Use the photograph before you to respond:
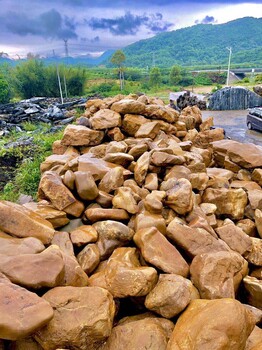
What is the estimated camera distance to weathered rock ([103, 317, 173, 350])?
1587mm

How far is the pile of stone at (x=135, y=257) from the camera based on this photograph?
1490mm

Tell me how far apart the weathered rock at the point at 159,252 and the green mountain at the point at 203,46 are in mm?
80710

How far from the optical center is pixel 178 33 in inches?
5423

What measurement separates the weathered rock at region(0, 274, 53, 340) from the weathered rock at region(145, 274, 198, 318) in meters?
0.58

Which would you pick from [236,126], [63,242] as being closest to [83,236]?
[63,242]

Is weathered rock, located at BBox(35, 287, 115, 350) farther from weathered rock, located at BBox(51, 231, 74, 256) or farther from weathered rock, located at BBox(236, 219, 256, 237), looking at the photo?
weathered rock, located at BBox(236, 219, 256, 237)

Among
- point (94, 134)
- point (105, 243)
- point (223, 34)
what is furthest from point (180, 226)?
point (223, 34)

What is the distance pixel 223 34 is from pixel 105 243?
146 m

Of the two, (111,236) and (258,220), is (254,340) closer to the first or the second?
(111,236)

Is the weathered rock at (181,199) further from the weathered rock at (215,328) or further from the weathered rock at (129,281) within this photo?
the weathered rock at (215,328)

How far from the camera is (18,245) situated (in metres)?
1.88

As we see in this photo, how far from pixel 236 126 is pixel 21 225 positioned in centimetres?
752

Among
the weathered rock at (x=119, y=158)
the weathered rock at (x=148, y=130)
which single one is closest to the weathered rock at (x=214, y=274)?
the weathered rock at (x=119, y=158)

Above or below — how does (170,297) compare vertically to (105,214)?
below
